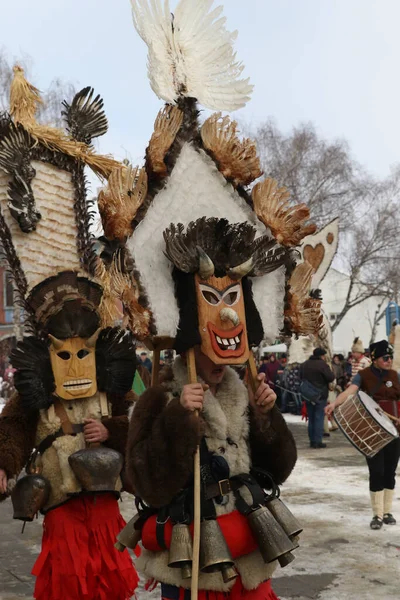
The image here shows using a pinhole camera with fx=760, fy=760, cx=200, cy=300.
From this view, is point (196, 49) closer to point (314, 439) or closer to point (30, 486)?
point (30, 486)

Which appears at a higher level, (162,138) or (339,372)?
(162,138)

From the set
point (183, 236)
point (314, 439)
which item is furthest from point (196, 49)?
point (314, 439)

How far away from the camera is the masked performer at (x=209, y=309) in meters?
2.97

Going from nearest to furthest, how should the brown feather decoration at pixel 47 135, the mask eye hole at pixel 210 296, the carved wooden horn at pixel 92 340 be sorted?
the mask eye hole at pixel 210 296 → the carved wooden horn at pixel 92 340 → the brown feather decoration at pixel 47 135

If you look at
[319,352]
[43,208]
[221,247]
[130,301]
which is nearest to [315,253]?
[319,352]

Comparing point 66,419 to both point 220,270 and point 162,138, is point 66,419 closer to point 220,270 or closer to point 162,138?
point 220,270

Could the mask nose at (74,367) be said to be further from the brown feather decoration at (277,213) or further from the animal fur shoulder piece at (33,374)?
the brown feather decoration at (277,213)

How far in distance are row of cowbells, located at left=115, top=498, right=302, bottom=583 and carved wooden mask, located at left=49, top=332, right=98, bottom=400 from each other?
1.55 meters

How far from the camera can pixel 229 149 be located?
3428 millimetres

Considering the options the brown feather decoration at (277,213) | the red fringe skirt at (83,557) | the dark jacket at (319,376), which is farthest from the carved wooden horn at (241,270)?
the dark jacket at (319,376)

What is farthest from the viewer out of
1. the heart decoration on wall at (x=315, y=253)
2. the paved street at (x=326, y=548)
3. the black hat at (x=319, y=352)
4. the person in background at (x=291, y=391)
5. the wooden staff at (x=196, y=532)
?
the person in background at (x=291, y=391)

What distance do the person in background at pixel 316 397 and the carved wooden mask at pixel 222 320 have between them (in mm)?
9119

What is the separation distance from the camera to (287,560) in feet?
10.2

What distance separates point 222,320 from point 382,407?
4.54 metres
